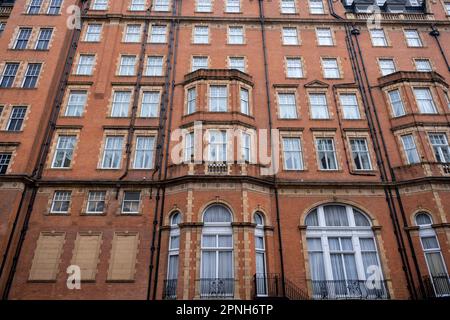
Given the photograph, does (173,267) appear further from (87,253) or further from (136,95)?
(136,95)

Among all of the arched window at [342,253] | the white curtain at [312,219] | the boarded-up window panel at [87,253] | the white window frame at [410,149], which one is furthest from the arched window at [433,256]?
the boarded-up window panel at [87,253]

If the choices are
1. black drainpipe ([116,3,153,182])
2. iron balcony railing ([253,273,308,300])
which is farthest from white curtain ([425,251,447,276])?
black drainpipe ([116,3,153,182])

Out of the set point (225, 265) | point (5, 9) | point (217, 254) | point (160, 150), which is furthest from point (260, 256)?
point (5, 9)

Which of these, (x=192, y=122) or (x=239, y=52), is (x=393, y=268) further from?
(x=239, y=52)

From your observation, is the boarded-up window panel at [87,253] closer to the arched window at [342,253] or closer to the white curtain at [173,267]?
the white curtain at [173,267]

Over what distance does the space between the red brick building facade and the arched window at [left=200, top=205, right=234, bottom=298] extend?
8cm

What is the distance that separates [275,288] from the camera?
16984 millimetres

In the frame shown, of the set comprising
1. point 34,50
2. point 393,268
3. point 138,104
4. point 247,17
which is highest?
point 247,17

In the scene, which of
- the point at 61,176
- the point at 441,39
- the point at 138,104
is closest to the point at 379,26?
the point at 441,39

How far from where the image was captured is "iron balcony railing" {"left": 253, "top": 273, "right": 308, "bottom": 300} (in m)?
16.6

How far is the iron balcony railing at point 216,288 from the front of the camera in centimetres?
1591

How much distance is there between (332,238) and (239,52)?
51.9 ft

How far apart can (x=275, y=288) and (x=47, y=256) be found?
12904 millimetres
